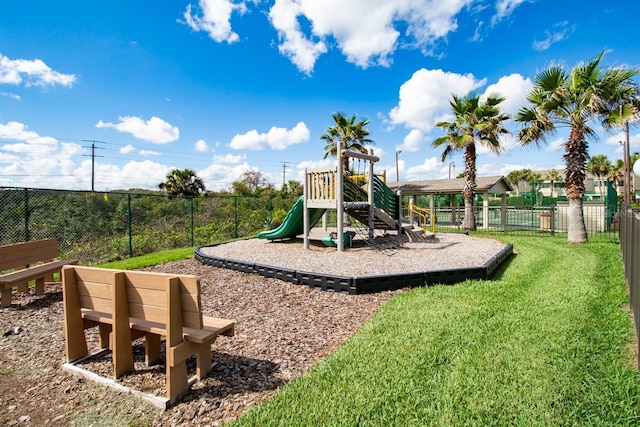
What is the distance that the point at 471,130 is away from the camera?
15969 mm

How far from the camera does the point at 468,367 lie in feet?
9.09

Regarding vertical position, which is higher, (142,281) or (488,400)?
(142,281)

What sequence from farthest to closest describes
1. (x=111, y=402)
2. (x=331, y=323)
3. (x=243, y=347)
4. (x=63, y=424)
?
1. (x=331, y=323)
2. (x=243, y=347)
3. (x=111, y=402)
4. (x=63, y=424)

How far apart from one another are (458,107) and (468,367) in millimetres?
16111

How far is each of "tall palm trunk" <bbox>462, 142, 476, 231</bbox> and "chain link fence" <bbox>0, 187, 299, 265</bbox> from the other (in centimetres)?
1078

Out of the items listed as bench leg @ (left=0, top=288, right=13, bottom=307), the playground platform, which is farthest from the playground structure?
bench leg @ (left=0, top=288, right=13, bottom=307)

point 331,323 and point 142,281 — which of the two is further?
point 331,323

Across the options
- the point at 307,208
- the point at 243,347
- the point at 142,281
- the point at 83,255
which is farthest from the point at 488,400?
the point at 83,255

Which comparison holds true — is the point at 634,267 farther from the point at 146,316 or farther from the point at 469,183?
the point at 469,183

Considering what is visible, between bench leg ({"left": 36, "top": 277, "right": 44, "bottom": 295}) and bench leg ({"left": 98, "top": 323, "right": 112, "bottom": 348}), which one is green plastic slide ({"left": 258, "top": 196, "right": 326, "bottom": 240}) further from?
bench leg ({"left": 98, "top": 323, "right": 112, "bottom": 348})

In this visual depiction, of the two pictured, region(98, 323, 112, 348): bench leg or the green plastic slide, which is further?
the green plastic slide

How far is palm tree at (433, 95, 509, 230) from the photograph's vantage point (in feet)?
51.7

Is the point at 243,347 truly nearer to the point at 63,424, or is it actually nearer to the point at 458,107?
the point at 63,424

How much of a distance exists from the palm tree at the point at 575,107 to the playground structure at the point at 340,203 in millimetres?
5386
